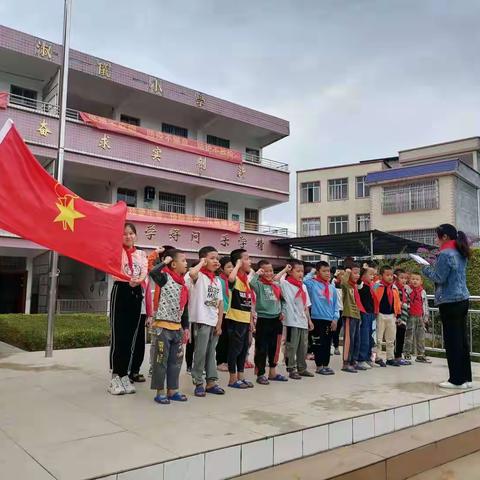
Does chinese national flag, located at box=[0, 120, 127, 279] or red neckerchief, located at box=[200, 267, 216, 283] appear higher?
chinese national flag, located at box=[0, 120, 127, 279]

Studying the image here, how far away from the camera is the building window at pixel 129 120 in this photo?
673 inches

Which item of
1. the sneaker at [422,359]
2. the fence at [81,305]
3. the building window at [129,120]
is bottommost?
the sneaker at [422,359]

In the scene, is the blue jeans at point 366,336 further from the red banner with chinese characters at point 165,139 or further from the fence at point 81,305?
the red banner with chinese characters at point 165,139

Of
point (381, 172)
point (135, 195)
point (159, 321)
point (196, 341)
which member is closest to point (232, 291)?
point (196, 341)

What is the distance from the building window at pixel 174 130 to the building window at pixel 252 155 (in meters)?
2.76

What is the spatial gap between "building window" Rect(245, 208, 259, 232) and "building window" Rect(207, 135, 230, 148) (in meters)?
2.70

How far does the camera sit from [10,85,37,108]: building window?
14.6 m

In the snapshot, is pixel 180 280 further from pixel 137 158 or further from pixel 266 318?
pixel 137 158

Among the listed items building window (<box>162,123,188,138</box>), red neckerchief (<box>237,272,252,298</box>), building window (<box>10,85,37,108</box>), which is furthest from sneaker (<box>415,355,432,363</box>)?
building window (<box>162,123,188,138</box>)

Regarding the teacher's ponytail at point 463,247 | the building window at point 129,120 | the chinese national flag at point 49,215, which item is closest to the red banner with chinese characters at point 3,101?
the building window at point 129,120

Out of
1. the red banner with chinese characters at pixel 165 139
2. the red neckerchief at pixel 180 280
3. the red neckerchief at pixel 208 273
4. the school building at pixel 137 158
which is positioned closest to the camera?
the red neckerchief at pixel 180 280

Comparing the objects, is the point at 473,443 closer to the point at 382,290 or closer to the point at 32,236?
the point at 382,290

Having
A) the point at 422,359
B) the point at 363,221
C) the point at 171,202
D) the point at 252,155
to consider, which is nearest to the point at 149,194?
the point at 171,202

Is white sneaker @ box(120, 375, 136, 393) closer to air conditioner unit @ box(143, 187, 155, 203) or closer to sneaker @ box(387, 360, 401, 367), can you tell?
sneaker @ box(387, 360, 401, 367)
